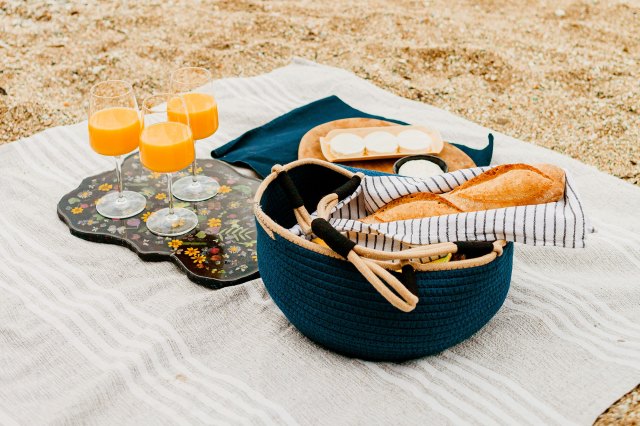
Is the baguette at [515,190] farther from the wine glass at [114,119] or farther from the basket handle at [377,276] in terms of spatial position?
the wine glass at [114,119]

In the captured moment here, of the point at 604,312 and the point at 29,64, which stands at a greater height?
the point at 604,312

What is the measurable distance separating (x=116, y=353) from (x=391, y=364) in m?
0.48

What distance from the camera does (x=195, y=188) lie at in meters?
1.54

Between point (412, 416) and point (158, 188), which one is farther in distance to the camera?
point (158, 188)

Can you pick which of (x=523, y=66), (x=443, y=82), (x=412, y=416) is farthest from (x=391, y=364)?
(x=523, y=66)

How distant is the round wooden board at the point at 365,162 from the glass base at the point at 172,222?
1.08ft

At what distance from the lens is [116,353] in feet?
3.80

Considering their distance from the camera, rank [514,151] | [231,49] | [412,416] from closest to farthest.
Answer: [412,416] < [514,151] < [231,49]

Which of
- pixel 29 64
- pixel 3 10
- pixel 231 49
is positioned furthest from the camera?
pixel 3 10

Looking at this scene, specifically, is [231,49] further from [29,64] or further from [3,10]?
[3,10]

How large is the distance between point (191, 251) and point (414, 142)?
0.63 meters

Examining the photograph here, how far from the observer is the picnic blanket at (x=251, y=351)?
1054mm

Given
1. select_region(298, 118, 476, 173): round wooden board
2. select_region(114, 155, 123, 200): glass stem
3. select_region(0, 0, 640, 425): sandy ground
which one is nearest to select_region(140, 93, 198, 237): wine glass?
select_region(114, 155, 123, 200): glass stem

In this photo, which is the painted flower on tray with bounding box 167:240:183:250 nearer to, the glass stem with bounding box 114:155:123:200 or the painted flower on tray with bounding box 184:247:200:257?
the painted flower on tray with bounding box 184:247:200:257
